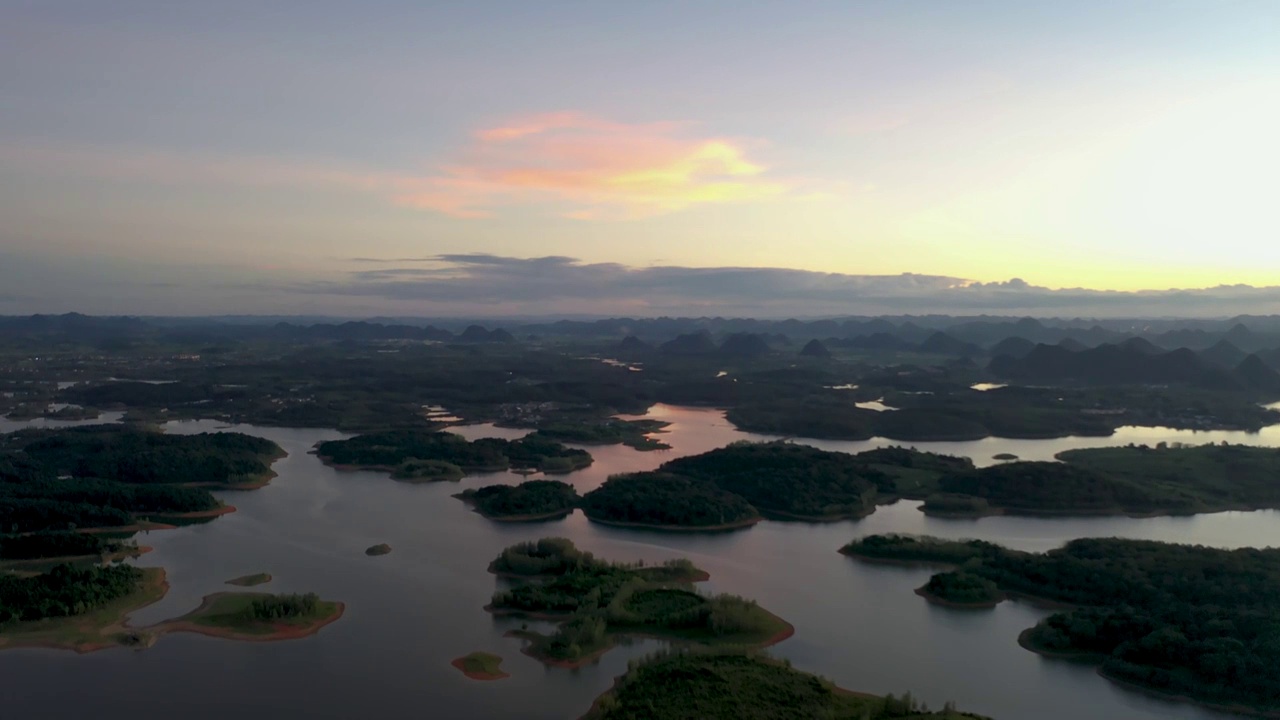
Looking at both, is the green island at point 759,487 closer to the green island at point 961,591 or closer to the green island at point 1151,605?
the green island at point 1151,605

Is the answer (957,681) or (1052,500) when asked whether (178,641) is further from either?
(1052,500)

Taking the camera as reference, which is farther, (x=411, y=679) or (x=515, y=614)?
(x=515, y=614)

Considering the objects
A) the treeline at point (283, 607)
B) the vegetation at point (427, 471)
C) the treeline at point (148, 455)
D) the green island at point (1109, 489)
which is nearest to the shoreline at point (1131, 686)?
the green island at point (1109, 489)

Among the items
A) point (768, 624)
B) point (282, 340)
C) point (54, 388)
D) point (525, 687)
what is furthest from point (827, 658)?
point (282, 340)

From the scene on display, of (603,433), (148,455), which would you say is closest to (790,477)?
(603,433)

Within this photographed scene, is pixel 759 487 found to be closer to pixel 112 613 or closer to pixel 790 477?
pixel 790 477

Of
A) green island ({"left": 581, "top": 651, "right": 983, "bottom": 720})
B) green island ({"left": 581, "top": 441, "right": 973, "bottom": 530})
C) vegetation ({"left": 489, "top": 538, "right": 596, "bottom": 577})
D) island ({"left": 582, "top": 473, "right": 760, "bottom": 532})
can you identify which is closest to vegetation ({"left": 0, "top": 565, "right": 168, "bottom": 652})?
vegetation ({"left": 489, "top": 538, "right": 596, "bottom": 577})
